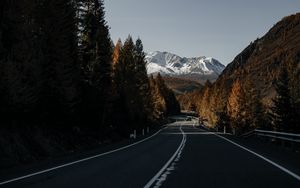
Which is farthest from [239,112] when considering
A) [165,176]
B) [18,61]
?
[165,176]

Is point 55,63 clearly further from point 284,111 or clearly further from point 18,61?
point 284,111

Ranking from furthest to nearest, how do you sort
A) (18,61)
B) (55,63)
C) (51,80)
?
(55,63)
(51,80)
(18,61)

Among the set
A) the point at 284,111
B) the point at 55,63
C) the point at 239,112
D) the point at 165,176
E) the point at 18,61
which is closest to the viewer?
the point at 165,176

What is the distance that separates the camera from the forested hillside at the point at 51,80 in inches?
1074

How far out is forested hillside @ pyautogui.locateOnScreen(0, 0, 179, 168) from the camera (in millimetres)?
27281

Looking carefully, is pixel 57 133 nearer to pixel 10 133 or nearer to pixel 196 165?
pixel 10 133

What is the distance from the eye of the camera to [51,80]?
35.8 meters

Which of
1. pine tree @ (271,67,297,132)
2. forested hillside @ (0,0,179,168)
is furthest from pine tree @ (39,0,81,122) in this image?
pine tree @ (271,67,297,132)

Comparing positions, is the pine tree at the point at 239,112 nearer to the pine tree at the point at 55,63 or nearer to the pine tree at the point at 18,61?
the pine tree at the point at 55,63

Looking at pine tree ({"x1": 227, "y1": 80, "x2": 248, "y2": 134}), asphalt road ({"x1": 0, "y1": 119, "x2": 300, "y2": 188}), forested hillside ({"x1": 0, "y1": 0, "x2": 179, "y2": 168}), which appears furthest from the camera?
pine tree ({"x1": 227, "y1": 80, "x2": 248, "y2": 134})

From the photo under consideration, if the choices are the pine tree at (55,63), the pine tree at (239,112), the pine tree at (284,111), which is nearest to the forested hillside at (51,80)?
the pine tree at (55,63)

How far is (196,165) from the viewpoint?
57.9 feet

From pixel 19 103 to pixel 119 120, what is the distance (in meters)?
39.3

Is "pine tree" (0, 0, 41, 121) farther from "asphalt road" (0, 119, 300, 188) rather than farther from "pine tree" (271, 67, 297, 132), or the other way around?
"pine tree" (271, 67, 297, 132)
